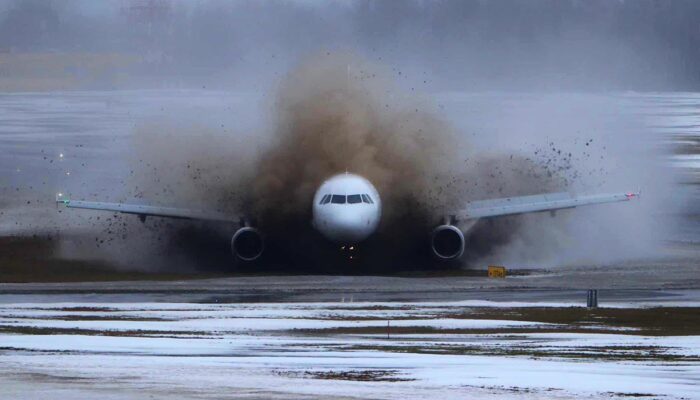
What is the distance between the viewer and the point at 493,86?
101438 millimetres

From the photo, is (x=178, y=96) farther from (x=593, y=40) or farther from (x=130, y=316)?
(x=130, y=316)

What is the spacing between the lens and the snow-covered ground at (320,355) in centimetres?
3042

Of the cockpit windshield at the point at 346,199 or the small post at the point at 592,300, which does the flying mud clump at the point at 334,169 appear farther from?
the small post at the point at 592,300

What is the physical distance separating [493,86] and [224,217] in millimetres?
37804

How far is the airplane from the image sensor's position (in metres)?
62.7

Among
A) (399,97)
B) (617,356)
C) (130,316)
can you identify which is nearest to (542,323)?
(617,356)

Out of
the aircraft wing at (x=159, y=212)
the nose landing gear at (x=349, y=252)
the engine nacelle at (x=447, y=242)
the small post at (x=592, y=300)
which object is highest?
the aircraft wing at (x=159, y=212)

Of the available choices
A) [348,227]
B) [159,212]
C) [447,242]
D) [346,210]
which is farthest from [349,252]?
[159,212]

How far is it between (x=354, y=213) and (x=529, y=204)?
922 centimetres

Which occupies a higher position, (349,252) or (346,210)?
(349,252)

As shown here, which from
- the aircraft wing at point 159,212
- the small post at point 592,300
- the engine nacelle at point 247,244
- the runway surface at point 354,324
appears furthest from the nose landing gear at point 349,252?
the small post at point 592,300

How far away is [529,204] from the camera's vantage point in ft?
223

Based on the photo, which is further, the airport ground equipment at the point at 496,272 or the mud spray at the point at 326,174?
the mud spray at the point at 326,174

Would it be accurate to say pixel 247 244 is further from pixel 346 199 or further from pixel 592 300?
pixel 592 300
